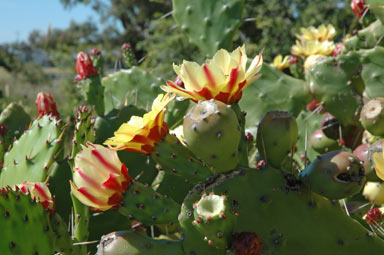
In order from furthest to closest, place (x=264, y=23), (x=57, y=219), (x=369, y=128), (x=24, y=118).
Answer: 1. (x=264, y=23)
2. (x=24, y=118)
3. (x=369, y=128)
4. (x=57, y=219)

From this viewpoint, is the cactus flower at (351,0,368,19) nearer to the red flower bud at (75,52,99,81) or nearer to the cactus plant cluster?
the cactus plant cluster

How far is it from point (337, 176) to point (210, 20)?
1.14 metres

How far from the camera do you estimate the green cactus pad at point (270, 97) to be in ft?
6.35

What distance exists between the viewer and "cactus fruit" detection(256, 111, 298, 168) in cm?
92

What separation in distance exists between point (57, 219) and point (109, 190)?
0.28 m

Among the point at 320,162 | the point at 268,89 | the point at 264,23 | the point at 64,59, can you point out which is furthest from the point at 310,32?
the point at 64,59

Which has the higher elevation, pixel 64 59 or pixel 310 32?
pixel 310 32

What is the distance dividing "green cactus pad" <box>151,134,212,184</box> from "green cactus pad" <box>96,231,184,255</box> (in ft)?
0.49

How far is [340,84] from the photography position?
1.69m

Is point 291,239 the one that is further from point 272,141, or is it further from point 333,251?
point 272,141

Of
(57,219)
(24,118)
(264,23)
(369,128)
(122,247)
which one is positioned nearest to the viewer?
(122,247)

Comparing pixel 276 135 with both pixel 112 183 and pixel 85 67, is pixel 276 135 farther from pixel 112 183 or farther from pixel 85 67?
pixel 85 67

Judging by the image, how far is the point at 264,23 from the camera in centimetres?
628

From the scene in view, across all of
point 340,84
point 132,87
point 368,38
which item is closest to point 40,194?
point 132,87
